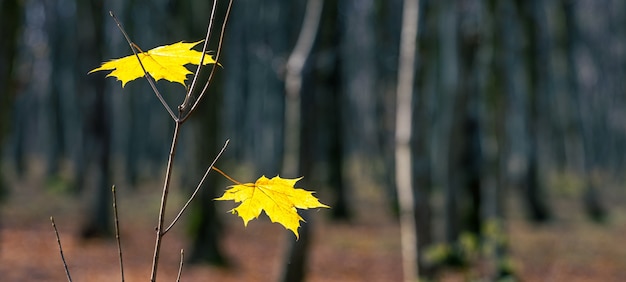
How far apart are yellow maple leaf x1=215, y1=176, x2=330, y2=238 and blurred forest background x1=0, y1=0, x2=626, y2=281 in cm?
383

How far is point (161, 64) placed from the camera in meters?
1.43

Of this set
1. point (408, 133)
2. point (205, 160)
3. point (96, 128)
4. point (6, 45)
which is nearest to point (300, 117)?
point (408, 133)

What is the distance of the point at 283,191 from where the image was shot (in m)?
1.41

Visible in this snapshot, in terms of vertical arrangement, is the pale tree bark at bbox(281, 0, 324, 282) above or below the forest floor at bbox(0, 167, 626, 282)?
above

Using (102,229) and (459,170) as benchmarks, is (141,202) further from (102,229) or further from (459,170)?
(459,170)

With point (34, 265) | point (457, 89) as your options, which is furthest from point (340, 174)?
point (34, 265)

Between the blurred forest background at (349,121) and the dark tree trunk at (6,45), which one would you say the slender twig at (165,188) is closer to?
the blurred forest background at (349,121)

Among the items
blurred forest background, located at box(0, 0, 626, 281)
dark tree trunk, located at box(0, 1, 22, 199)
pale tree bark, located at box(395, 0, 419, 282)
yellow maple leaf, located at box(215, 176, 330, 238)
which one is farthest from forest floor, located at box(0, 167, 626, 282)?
yellow maple leaf, located at box(215, 176, 330, 238)

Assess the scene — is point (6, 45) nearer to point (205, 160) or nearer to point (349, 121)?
point (205, 160)

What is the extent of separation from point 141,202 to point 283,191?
15.6m

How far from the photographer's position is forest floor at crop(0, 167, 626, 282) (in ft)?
27.9

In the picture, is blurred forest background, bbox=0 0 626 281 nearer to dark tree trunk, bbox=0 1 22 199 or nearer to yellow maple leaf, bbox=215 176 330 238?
dark tree trunk, bbox=0 1 22 199

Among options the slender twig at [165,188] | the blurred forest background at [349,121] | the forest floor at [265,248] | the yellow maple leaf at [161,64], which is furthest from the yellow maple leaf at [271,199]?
the forest floor at [265,248]

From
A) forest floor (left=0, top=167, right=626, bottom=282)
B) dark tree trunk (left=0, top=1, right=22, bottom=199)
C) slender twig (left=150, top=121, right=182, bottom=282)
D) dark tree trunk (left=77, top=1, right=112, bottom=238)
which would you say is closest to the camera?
slender twig (left=150, top=121, right=182, bottom=282)
